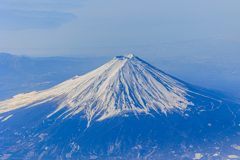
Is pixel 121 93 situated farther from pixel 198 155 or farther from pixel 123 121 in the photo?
pixel 198 155

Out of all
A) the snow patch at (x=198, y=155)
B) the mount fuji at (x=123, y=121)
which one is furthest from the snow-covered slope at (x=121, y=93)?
the snow patch at (x=198, y=155)

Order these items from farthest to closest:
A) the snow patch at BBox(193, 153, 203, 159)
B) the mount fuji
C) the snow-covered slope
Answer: the snow-covered slope < the mount fuji < the snow patch at BBox(193, 153, 203, 159)

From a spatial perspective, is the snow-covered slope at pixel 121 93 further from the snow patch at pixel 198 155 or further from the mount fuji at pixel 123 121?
the snow patch at pixel 198 155

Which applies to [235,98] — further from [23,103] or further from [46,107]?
[23,103]

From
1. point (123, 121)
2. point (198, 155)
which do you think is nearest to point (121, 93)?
point (123, 121)

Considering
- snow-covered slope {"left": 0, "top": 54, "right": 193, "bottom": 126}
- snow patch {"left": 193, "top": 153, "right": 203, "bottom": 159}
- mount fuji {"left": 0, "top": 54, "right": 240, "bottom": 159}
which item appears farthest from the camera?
snow-covered slope {"left": 0, "top": 54, "right": 193, "bottom": 126}

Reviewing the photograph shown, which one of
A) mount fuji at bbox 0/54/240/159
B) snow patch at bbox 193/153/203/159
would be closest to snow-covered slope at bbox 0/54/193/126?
mount fuji at bbox 0/54/240/159

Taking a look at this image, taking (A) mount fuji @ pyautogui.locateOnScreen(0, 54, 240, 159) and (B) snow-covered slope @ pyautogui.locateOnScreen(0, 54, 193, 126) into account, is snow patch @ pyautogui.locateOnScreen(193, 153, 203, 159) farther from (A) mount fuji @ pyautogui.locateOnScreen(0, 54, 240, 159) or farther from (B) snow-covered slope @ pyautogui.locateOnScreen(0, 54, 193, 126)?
(B) snow-covered slope @ pyautogui.locateOnScreen(0, 54, 193, 126)
